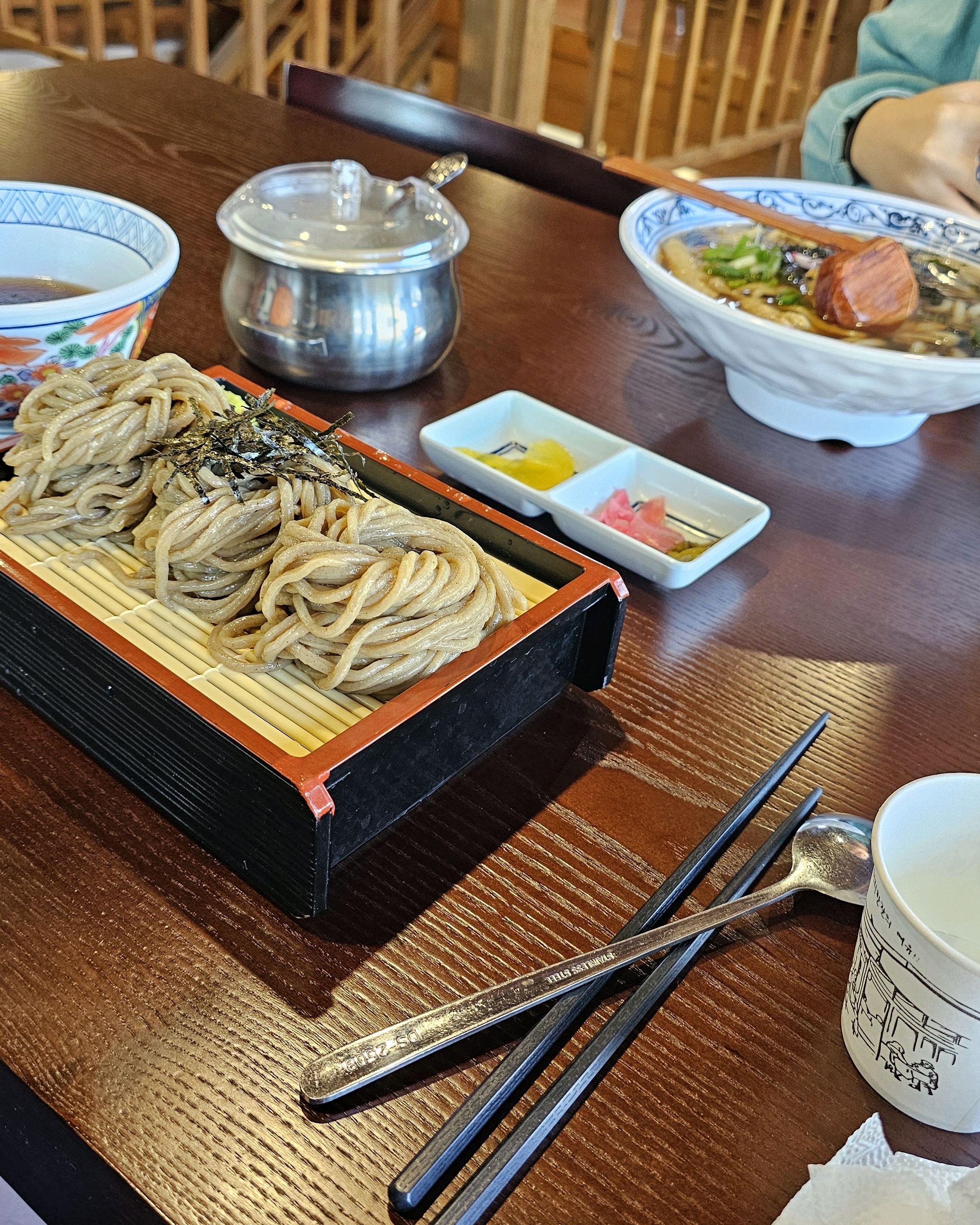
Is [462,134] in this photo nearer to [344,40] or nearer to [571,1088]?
[571,1088]

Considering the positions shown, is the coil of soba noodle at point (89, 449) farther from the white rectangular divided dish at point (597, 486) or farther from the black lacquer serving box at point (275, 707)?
the white rectangular divided dish at point (597, 486)

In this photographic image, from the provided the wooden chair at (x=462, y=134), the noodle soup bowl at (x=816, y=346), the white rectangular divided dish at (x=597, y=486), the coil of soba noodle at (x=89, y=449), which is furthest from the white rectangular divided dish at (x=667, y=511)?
the wooden chair at (x=462, y=134)

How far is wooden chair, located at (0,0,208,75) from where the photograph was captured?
334cm

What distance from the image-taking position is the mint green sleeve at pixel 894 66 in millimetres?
1903

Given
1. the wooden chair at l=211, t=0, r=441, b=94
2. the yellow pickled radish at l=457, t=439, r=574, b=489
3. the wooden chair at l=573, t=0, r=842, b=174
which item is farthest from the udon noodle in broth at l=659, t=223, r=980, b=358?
the wooden chair at l=211, t=0, r=441, b=94

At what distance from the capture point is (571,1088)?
61cm


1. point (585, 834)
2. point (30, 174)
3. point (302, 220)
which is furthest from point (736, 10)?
point (585, 834)

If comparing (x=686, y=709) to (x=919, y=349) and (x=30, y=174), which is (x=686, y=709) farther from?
(x=30, y=174)

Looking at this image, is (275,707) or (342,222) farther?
(342,222)

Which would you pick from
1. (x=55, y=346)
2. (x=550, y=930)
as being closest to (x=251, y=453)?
(x=55, y=346)

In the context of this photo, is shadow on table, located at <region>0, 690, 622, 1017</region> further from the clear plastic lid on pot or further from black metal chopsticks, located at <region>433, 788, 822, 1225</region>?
the clear plastic lid on pot

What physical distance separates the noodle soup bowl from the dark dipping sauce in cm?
60

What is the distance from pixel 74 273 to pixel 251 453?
0.46 meters

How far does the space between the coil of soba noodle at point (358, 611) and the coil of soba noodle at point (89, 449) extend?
0.52ft
